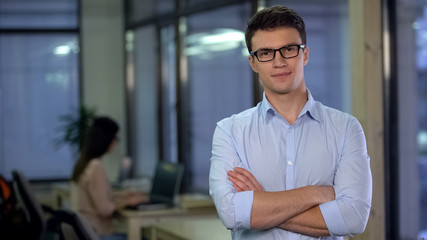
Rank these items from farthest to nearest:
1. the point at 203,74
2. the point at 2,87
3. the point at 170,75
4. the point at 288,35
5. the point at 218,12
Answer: the point at 2,87 < the point at 170,75 < the point at 203,74 < the point at 218,12 < the point at 288,35

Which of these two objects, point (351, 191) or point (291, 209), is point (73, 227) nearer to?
point (291, 209)

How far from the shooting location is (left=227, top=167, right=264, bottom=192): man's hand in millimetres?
1962

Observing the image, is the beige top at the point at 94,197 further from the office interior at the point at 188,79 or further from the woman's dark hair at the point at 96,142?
the office interior at the point at 188,79

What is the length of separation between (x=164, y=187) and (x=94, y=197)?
1.95 feet

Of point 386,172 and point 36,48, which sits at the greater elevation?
point 36,48

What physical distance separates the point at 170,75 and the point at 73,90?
1.97 m

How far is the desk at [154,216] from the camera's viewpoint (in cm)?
439

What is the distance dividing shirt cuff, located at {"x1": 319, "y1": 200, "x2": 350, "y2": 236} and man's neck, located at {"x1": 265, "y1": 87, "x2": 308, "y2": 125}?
0.93ft

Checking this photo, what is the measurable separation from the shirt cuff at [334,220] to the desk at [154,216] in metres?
2.55

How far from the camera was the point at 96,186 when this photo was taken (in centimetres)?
451

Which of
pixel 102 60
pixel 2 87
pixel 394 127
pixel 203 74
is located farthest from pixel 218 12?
pixel 2 87

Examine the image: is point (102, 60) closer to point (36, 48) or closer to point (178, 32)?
point (36, 48)

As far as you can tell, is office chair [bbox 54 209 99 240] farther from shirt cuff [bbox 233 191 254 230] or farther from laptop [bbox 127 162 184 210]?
laptop [bbox 127 162 184 210]

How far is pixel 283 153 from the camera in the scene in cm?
200
